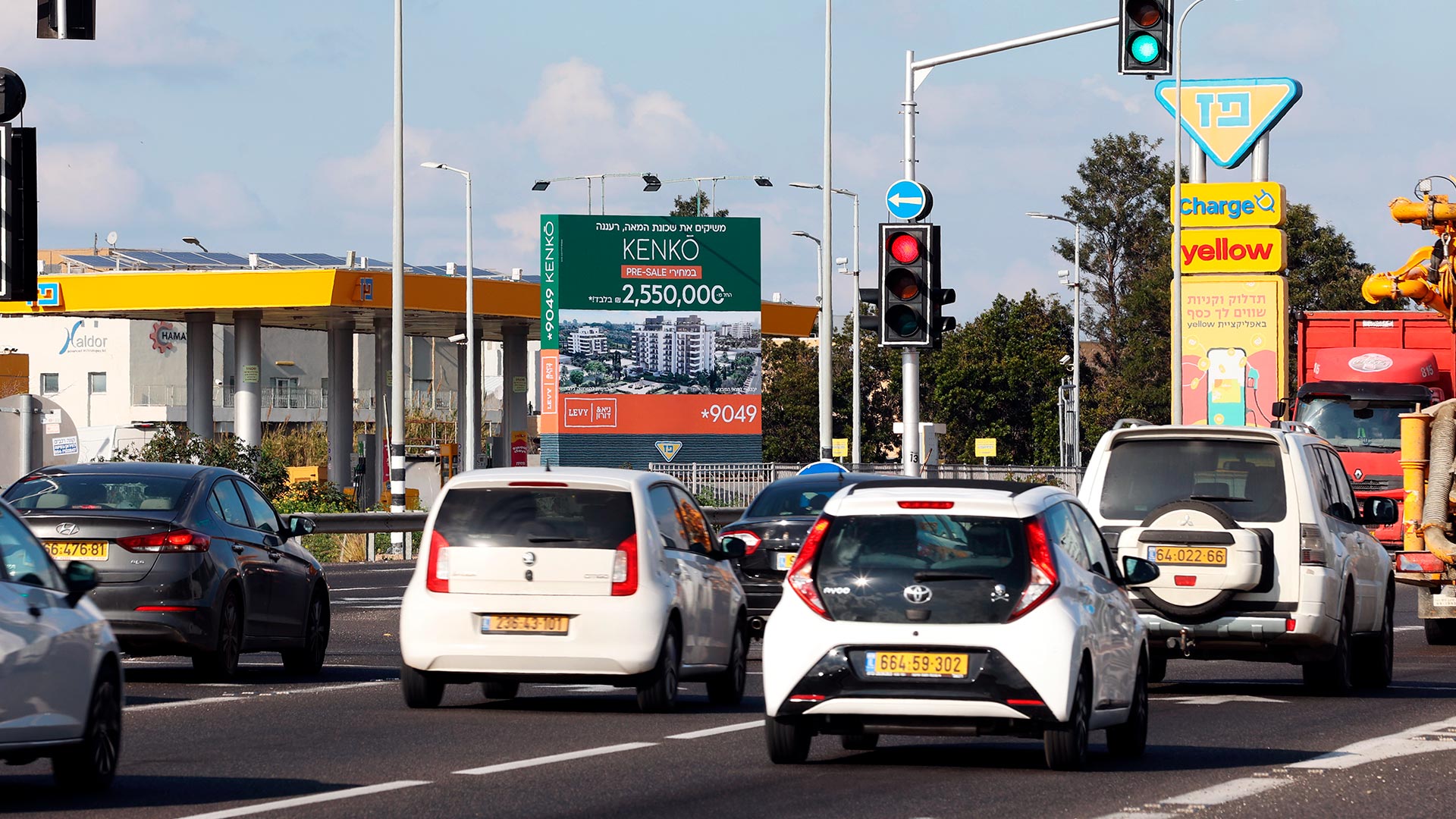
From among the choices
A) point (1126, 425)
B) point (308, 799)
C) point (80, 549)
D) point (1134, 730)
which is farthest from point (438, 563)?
point (1126, 425)

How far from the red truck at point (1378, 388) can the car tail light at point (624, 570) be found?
19596 mm

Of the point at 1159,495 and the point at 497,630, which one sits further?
the point at 1159,495

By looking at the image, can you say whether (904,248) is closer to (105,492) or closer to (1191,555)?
→ (1191,555)

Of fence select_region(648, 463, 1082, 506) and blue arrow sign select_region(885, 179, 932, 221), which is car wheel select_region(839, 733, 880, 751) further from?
fence select_region(648, 463, 1082, 506)

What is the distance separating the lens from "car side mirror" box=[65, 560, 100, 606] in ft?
32.4

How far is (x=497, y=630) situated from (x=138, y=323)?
98.4m

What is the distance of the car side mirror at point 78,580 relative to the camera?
9.88 meters

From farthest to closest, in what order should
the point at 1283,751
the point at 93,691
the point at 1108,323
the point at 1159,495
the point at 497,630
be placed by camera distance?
1. the point at 1108,323
2. the point at 1159,495
3. the point at 497,630
4. the point at 1283,751
5. the point at 93,691

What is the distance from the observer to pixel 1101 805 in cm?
993

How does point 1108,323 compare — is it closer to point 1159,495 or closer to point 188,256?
point 188,256

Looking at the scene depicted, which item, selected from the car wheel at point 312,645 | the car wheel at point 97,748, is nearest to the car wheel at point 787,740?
the car wheel at point 97,748

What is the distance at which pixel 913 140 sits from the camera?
22359 mm

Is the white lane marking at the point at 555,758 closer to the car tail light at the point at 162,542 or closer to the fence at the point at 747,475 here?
the car tail light at the point at 162,542

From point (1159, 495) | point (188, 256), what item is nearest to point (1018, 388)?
point (188, 256)
